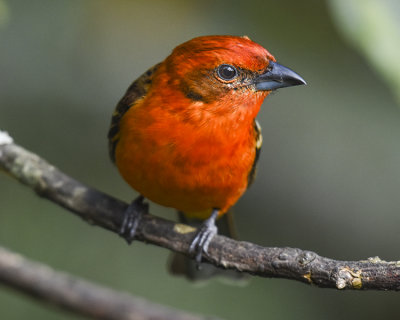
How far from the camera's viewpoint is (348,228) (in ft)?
19.9

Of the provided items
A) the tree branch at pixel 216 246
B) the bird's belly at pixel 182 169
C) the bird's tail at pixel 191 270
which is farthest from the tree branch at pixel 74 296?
the bird's tail at pixel 191 270

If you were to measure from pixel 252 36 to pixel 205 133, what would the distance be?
2.59m

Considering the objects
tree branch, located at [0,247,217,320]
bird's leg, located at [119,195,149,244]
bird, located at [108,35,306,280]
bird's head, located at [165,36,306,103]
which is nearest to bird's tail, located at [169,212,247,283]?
bird's leg, located at [119,195,149,244]

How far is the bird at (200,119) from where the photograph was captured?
11.5 feet

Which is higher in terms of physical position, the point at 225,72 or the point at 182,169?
the point at 225,72

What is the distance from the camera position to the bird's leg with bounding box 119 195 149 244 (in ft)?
13.1

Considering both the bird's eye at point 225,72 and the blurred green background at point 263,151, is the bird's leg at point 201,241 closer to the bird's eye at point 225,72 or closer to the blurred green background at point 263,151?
the bird's eye at point 225,72

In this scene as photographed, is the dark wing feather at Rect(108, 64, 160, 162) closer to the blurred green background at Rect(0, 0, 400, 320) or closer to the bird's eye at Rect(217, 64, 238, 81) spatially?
the bird's eye at Rect(217, 64, 238, 81)

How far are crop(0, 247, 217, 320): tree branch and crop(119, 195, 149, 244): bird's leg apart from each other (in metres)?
2.15

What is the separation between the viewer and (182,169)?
357cm

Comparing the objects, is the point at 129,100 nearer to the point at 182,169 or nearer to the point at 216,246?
the point at 182,169

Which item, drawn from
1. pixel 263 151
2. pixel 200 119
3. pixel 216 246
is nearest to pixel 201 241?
pixel 216 246

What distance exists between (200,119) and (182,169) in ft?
1.05

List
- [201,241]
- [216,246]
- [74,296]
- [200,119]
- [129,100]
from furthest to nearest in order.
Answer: [129,100]
[201,241]
[216,246]
[200,119]
[74,296]
